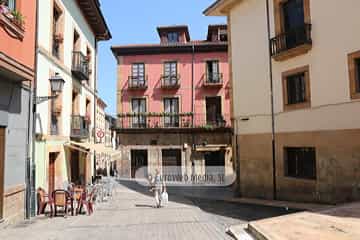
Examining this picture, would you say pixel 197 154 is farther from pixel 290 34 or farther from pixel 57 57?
pixel 57 57

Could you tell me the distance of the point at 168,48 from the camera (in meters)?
24.8

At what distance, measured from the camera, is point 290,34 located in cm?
1270

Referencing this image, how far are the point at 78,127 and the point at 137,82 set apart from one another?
471 inches

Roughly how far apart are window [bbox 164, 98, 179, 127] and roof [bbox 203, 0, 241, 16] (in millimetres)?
9210

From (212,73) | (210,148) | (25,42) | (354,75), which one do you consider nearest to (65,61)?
(25,42)

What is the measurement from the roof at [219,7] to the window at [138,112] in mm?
9999

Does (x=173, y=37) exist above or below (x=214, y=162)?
above

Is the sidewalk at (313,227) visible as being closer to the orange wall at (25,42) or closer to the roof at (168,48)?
the orange wall at (25,42)

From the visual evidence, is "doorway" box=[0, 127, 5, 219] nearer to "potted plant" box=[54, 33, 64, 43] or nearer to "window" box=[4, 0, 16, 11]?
"window" box=[4, 0, 16, 11]

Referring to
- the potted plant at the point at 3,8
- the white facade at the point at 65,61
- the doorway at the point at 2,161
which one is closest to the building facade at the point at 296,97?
the white facade at the point at 65,61

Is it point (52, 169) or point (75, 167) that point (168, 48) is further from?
point (52, 169)

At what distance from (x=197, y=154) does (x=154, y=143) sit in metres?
3.36

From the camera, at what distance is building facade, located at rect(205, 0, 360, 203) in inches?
415

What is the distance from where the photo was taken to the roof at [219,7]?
1562cm
